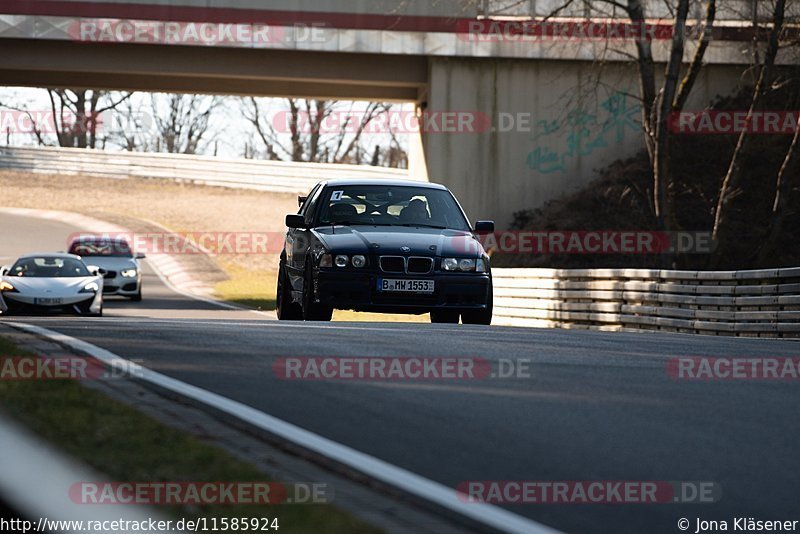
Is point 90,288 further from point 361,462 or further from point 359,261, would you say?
point 361,462

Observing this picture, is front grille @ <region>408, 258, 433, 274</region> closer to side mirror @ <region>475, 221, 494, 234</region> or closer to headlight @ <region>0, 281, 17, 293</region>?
side mirror @ <region>475, 221, 494, 234</region>

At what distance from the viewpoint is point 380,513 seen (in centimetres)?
481

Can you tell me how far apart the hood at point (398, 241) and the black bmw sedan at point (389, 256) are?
1 centimetres

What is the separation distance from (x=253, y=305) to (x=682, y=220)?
10568 mm

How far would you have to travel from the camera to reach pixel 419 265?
13.8 m

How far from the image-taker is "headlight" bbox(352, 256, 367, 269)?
1366cm

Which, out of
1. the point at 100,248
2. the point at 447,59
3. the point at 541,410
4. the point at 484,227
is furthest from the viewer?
the point at 447,59

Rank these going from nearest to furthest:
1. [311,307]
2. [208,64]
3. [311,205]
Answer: [311,307] → [311,205] → [208,64]

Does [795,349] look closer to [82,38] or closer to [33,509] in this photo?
[33,509]

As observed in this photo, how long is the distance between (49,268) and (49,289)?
1277 mm

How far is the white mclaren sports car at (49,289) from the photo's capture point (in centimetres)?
2259

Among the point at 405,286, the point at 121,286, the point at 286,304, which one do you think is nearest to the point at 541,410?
the point at 405,286

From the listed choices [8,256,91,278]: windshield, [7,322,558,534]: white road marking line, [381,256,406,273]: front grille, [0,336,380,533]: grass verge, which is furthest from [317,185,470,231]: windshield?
[8,256,91,278]: windshield

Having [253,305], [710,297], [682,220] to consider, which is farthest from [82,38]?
[710,297]
